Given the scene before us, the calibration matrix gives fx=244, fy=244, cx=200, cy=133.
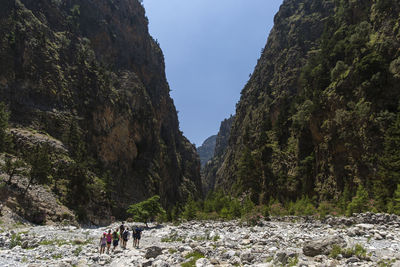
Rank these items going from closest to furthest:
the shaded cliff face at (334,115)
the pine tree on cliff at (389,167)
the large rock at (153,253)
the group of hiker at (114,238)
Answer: the large rock at (153,253) → the group of hiker at (114,238) → the pine tree on cliff at (389,167) → the shaded cliff face at (334,115)

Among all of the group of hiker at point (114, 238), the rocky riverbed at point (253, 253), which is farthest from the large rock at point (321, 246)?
the group of hiker at point (114, 238)

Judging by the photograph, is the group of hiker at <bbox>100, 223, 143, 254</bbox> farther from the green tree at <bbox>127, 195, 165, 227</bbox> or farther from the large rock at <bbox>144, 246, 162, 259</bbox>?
the green tree at <bbox>127, 195, 165, 227</bbox>

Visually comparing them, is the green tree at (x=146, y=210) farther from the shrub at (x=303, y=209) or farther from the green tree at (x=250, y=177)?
the green tree at (x=250, y=177)

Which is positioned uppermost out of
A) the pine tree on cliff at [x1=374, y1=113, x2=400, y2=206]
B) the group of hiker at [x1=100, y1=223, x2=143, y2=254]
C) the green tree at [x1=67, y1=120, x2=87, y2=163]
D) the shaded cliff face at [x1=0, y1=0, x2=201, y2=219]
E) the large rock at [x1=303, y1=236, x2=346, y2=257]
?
the shaded cliff face at [x1=0, y1=0, x2=201, y2=219]

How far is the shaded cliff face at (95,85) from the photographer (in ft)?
164

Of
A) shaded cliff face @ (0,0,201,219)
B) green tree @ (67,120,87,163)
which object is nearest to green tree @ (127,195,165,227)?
green tree @ (67,120,87,163)

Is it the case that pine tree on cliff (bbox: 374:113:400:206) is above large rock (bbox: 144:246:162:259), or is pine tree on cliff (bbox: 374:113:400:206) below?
above

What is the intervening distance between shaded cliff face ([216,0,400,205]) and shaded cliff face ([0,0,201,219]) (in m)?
33.6

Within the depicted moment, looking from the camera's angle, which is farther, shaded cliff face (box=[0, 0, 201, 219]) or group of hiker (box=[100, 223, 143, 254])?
shaded cliff face (box=[0, 0, 201, 219])

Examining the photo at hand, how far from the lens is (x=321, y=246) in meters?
9.68

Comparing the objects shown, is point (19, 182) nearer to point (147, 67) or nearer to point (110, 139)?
point (110, 139)

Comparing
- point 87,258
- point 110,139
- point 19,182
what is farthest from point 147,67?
point 87,258

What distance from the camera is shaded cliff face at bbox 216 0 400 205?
35906 mm

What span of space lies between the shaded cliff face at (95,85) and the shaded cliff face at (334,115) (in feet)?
110
